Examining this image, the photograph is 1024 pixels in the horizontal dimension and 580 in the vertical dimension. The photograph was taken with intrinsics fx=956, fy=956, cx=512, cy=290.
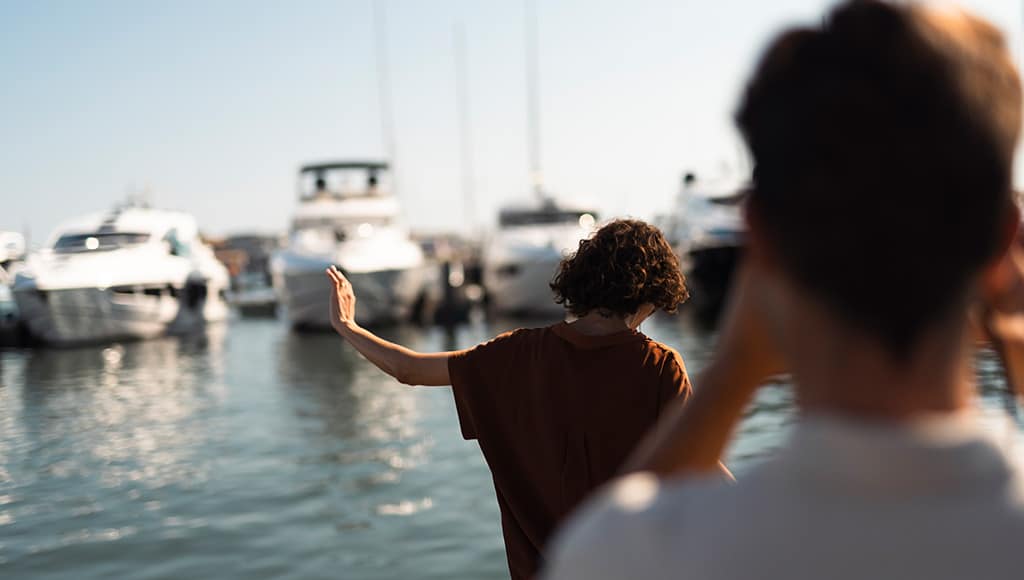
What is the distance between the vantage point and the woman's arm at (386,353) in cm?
238

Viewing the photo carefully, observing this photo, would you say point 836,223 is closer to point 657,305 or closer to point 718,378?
point 718,378

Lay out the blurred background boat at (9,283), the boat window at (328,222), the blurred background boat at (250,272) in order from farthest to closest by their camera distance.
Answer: the blurred background boat at (250,272) < the boat window at (328,222) < the blurred background boat at (9,283)

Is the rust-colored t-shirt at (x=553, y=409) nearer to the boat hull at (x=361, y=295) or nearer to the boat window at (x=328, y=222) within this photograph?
the boat hull at (x=361, y=295)

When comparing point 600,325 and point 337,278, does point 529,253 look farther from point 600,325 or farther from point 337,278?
point 600,325

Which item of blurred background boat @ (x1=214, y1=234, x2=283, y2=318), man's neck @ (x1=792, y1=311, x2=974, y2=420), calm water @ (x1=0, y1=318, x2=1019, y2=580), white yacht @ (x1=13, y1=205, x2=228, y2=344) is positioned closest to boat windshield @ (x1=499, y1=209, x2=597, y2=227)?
blurred background boat @ (x1=214, y1=234, x2=283, y2=318)

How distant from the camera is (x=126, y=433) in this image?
11.9 m

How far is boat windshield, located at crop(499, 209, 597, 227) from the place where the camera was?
104ft

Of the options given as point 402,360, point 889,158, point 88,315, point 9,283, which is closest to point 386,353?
point 402,360

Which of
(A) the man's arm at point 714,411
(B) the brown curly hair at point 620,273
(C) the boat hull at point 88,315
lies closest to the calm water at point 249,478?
(B) the brown curly hair at point 620,273

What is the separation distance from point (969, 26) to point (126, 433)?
40.8 ft

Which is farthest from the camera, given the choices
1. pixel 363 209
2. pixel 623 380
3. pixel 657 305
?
pixel 363 209

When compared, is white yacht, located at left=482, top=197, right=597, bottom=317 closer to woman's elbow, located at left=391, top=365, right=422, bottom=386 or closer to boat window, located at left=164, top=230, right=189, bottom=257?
boat window, located at left=164, top=230, right=189, bottom=257

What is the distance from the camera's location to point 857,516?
78 centimetres

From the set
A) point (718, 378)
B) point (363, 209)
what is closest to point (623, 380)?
point (718, 378)
